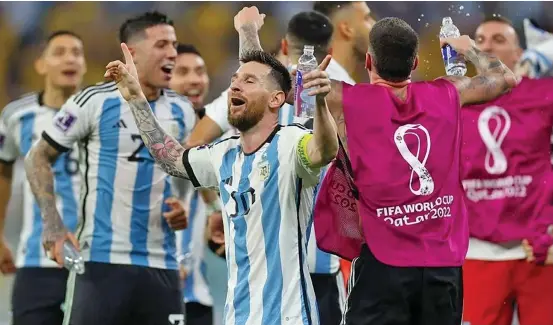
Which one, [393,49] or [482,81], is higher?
[393,49]

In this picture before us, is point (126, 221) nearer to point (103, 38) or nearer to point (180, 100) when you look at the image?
point (180, 100)

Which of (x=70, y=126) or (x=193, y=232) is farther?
(x=193, y=232)

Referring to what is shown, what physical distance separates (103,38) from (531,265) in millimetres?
5609

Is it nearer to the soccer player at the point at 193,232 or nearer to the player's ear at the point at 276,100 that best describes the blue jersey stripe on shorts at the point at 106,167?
the player's ear at the point at 276,100

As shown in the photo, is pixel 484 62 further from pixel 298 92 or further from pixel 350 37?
pixel 350 37

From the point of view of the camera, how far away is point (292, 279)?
4828 mm

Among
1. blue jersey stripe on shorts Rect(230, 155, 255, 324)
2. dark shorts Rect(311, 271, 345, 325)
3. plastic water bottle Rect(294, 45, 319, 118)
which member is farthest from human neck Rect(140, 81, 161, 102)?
plastic water bottle Rect(294, 45, 319, 118)

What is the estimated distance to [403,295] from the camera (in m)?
4.84

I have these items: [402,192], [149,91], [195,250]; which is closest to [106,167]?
[149,91]

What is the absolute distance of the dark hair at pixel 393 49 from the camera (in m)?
5.01

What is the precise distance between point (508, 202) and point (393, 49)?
256cm

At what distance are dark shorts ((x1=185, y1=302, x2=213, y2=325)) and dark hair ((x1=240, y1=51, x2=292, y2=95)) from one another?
3.40m

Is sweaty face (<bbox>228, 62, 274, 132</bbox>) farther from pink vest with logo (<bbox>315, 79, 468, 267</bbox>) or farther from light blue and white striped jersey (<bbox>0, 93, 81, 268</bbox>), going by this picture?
light blue and white striped jersey (<bbox>0, 93, 81, 268</bbox>)

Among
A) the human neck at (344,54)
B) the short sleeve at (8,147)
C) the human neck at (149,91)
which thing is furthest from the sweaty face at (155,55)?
the short sleeve at (8,147)
